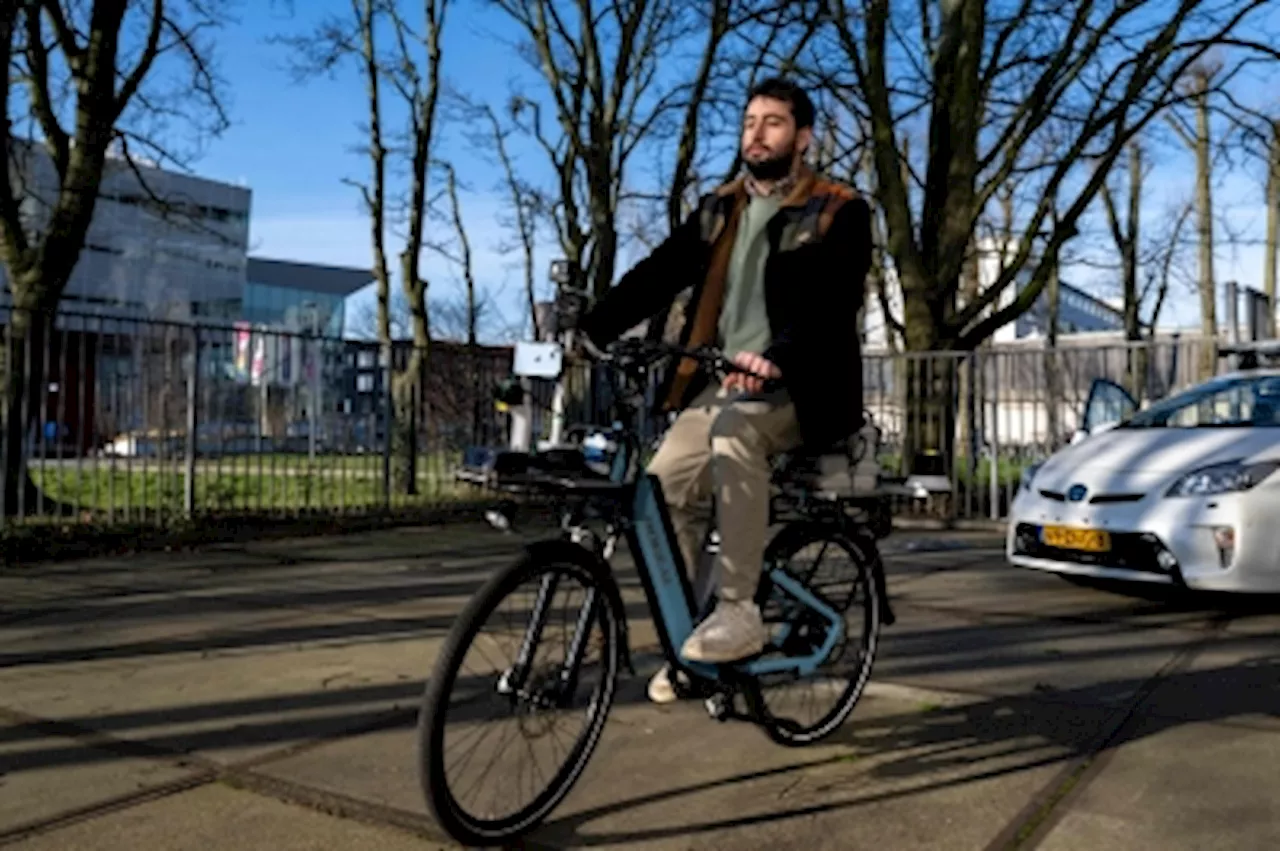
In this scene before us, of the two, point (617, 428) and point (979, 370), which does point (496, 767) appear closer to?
point (617, 428)

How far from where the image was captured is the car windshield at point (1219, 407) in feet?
22.0

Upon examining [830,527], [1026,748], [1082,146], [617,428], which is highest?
[1082,146]

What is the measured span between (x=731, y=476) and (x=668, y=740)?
3.37 feet

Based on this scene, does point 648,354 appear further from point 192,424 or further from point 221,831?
point 192,424

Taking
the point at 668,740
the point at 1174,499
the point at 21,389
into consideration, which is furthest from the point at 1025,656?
the point at 21,389

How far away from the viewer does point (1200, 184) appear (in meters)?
25.1

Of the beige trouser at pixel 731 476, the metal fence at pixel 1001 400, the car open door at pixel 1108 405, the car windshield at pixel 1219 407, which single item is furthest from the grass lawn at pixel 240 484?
the car open door at pixel 1108 405

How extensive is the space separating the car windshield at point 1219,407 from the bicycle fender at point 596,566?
4.91 m

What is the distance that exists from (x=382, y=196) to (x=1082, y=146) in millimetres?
11039

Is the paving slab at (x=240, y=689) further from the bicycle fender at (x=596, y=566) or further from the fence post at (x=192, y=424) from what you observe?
the fence post at (x=192, y=424)

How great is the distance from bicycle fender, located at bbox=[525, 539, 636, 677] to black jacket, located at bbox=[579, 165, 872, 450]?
0.63 m

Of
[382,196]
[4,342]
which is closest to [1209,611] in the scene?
[4,342]

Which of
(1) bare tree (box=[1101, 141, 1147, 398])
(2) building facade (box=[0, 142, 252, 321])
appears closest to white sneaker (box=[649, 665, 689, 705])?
(1) bare tree (box=[1101, 141, 1147, 398])

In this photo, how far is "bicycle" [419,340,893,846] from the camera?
104 inches
